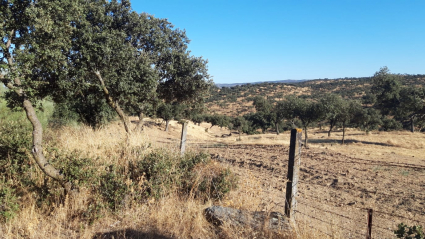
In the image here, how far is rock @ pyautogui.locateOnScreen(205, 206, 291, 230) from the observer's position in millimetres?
4145

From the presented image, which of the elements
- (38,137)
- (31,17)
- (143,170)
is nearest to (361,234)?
(143,170)

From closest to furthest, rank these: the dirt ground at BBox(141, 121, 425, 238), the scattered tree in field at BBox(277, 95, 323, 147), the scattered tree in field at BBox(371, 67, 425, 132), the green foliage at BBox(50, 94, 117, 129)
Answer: the dirt ground at BBox(141, 121, 425, 238)
the green foliage at BBox(50, 94, 117, 129)
the scattered tree in field at BBox(277, 95, 323, 147)
the scattered tree in field at BBox(371, 67, 425, 132)

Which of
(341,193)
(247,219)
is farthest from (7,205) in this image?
(341,193)

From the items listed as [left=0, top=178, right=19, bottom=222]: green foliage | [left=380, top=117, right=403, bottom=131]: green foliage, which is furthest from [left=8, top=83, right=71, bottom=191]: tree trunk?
[left=380, top=117, right=403, bottom=131]: green foliage

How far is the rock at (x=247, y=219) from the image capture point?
13.6 feet

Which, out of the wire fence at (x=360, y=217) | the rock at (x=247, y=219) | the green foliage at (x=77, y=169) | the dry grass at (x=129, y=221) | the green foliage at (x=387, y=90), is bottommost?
the wire fence at (x=360, y=217)

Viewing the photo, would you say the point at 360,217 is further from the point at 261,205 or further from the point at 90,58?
the point at 90,58

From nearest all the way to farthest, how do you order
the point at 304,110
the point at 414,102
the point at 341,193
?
the point at 341,193, the point at 304,110, the point at 414,102

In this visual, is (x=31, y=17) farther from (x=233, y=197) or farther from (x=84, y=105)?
(x=84, y=105)

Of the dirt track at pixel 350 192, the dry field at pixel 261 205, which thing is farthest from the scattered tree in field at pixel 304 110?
the dry field at pixel 261 205

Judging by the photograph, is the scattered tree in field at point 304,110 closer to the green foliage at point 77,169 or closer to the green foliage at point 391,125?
the green foliage at point 77,169

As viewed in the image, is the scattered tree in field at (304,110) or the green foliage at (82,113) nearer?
the green foliage at (82,113)

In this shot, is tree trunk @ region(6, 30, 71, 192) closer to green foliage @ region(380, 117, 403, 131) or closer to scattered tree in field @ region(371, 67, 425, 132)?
scattered tree in field @ region(371, 67, 425, 132)

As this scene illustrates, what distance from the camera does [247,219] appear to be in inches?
169
